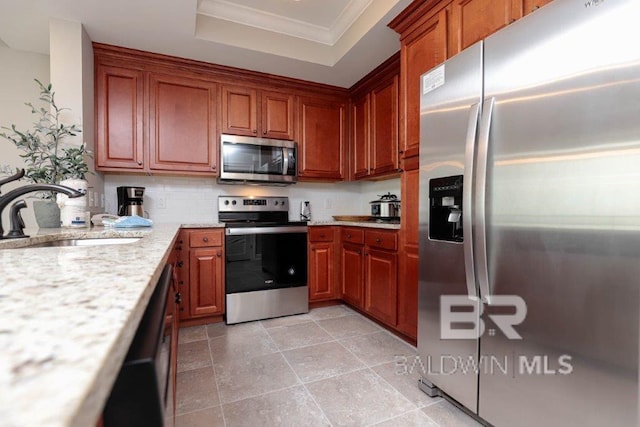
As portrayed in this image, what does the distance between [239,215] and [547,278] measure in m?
2.66

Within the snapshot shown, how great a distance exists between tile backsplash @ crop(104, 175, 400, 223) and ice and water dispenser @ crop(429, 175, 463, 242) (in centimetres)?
159

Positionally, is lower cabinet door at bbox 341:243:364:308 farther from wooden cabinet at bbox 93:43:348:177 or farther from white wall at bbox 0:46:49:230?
white wall at bbox 0:46:49:230

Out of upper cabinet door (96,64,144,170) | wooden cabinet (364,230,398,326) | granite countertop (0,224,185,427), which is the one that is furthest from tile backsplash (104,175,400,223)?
granite countertop (0,224,185,427)

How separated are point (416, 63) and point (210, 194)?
7.36ft

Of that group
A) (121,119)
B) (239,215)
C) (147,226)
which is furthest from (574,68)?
(121,119)

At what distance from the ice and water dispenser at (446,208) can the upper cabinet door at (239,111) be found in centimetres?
199

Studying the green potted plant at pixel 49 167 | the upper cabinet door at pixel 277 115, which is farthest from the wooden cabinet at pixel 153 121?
the green potted plant at pixel 49 167

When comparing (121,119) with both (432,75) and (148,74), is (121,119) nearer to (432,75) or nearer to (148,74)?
(148,74)

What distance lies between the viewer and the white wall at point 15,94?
2.56 m

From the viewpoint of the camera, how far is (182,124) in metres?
2.77

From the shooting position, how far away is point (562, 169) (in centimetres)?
104

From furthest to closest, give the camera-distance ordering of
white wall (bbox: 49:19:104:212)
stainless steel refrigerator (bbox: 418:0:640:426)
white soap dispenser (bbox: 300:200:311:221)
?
white soap dispenser (bbox: 300:200:311:221)
white wall (bbox: 49:19:104:212)
stainless steel refrigerator (bbox: 418:0:640:426)

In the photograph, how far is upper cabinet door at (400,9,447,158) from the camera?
1817mm

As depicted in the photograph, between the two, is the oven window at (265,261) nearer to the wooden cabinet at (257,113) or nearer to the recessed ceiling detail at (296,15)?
the wooden cabinet at (257,113)
